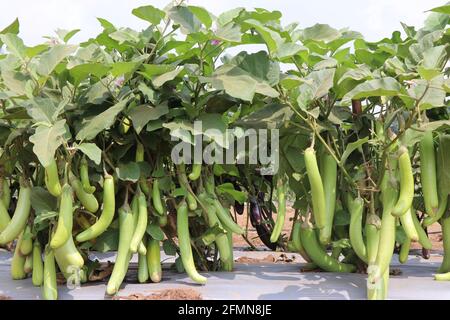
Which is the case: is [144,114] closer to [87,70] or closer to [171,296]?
[87,70]

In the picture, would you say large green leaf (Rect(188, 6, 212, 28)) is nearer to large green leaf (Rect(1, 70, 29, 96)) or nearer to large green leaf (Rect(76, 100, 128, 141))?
large green leaf (Rect(76, 100, 128, 141))

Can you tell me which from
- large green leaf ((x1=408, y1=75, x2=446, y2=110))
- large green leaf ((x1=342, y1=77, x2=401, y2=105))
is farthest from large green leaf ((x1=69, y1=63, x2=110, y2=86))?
large green leaf ((x1=408, y1=75, x2=446, y2=110))

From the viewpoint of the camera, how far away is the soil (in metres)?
1.54

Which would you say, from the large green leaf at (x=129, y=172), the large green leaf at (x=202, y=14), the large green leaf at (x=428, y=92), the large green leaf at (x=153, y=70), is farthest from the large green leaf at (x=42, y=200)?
the large green leaf at (x=428, y=92)

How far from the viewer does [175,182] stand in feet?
6.31

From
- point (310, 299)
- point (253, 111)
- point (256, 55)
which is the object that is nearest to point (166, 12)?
point (256, 55)

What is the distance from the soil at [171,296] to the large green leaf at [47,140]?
441 millimetres

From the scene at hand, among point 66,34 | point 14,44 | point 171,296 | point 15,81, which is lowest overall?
point 171,296

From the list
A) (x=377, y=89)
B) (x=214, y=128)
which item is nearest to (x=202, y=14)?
(x=214, y=128)

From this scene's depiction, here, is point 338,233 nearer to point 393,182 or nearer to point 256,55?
point 393,182

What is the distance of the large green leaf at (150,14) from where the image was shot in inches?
63.6

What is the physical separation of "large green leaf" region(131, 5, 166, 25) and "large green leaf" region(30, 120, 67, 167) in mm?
404

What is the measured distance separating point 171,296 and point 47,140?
21.2 inches

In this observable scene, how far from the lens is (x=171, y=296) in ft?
5.08
